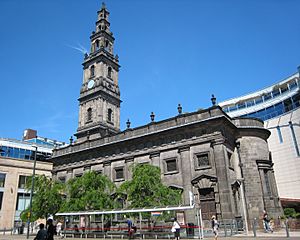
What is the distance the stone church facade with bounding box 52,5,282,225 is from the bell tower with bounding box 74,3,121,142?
604cm

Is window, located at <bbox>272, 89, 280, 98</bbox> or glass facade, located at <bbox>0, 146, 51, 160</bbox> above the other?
window, located at <bbox>272, 89, 280, 98</bbox>

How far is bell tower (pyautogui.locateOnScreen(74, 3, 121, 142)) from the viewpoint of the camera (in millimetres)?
42875

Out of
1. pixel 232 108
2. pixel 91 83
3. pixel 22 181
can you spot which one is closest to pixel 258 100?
pixel 232 108

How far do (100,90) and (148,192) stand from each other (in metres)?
23.5

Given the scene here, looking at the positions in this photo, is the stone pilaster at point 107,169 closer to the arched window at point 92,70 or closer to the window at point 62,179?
the window at point 62,179

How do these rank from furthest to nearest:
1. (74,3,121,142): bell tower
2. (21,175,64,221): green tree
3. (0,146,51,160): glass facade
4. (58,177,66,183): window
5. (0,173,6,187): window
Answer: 1. (0,146,51,160): glass facade
2. (74,3,121,142): bell tower
3. (0,173,6,187): window
4. (58,177,66,183): window
5. (21,175,64,221): green tree

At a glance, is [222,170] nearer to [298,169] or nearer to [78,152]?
[78,152]

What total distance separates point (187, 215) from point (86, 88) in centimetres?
2900

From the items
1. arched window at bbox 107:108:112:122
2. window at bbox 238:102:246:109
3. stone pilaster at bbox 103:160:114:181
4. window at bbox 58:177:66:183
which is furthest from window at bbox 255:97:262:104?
window at bbox 58:177:66:183

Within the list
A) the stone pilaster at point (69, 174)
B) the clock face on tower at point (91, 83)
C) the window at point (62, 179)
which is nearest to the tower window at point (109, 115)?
the clock face on tower at point (91, 83)

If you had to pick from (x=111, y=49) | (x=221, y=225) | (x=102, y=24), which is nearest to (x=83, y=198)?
(x=221, y=225)

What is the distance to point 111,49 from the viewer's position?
1994 inches

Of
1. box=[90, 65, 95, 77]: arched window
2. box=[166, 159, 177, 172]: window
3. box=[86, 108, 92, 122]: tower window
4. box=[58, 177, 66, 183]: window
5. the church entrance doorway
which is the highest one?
box=[90, 65, 95, 77]: arched window

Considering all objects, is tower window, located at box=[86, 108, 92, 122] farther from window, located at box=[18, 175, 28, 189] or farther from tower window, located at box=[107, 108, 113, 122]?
window, located at box=[18, 175, 28, 189]
